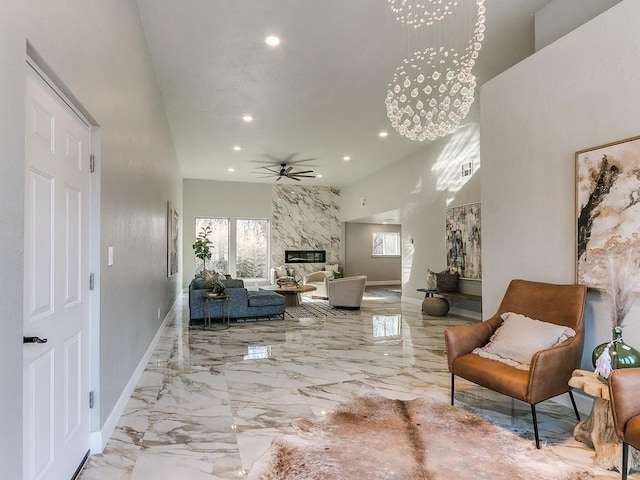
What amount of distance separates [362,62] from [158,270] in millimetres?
3927

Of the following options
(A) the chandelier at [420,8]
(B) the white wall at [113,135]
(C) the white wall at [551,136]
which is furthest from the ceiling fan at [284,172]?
(C) the white wall at [551,136]

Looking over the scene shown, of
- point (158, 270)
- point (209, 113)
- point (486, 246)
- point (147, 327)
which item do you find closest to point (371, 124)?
point (209, 113)

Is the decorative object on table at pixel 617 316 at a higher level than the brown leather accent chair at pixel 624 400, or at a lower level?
higher

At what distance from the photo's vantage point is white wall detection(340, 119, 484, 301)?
283 inches

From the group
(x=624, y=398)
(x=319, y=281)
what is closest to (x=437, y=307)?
(x=319, y=281)

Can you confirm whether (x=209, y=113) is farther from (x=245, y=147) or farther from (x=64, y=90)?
(x=64, y=90)

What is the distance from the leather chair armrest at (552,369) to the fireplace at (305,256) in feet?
33.7

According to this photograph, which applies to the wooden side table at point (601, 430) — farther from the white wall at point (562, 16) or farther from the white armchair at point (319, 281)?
the white armchair at point (319, 281)

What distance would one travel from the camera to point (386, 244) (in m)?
14.2

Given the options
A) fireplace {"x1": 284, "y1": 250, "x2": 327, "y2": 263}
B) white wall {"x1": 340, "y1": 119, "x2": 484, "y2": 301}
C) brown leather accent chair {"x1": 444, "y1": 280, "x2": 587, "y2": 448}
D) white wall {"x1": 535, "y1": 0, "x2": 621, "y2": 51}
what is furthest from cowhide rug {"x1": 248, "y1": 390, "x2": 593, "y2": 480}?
fireplace {"x1": 284, "y1": 250, "x2": 327, "y2": 263}

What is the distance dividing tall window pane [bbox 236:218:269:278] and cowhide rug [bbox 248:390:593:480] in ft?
31.5

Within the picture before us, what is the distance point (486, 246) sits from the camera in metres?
3.93

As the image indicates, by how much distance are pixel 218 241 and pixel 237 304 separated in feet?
18.8

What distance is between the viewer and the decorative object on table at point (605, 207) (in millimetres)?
2596
